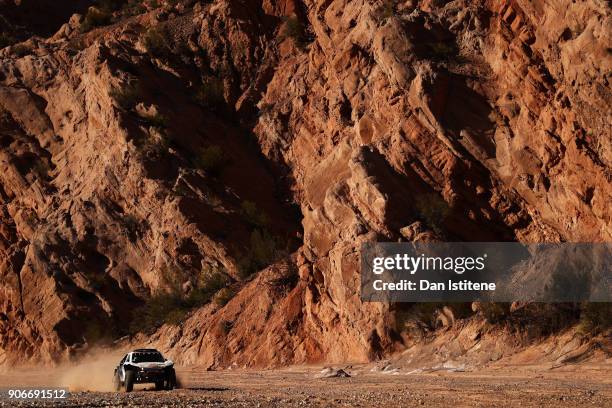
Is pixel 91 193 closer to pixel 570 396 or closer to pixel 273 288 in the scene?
pixel 273 288

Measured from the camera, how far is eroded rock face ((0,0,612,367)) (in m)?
38.5

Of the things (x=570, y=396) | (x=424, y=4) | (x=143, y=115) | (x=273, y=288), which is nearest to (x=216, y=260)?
(x=273, y=288)

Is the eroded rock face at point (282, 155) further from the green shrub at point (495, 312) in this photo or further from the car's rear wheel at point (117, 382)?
the car's rear wheel at point (117, 382)

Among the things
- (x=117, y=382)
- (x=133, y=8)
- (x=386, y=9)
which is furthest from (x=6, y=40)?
(x=117, y=382)

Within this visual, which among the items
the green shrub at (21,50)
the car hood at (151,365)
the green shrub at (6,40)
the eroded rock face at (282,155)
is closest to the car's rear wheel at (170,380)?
the car hood at (151,365)

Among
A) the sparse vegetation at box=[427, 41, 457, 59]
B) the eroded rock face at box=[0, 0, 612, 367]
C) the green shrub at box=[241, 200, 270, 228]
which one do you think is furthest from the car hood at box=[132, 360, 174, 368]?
the green shrub at box=[241, 200, 270, 228]

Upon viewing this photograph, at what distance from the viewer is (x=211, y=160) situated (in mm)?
52938

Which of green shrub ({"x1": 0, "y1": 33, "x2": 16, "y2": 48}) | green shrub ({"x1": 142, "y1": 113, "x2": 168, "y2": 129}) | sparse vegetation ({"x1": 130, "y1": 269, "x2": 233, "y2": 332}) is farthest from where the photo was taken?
green shrub ({"x1": 0, "y1": 33, "x2": 16, "y2": 48})

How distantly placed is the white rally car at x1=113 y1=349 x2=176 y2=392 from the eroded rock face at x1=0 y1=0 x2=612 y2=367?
12.0 meters

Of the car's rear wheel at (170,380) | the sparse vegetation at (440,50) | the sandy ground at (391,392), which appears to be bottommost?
the sandy ground at (391,392)

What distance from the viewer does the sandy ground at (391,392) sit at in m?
21.0

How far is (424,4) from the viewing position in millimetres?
47375

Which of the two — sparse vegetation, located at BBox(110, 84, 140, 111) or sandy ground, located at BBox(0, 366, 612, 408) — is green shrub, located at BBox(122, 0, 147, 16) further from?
sandy ground, located at BBox(0, 366, 612, 408)

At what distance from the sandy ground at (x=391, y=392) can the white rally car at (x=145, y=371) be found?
397 millimetres
